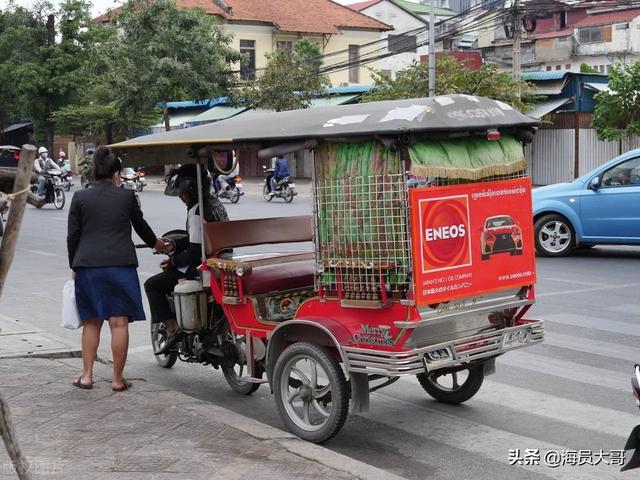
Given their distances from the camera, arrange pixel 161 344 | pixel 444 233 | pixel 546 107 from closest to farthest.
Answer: pixel 444 233, pixel 161 344, pixel 546 107

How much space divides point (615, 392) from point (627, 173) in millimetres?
7640

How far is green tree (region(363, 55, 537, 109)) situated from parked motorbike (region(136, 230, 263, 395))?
2068cm

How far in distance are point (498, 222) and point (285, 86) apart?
102ft

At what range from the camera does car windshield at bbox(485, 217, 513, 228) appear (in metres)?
5.49

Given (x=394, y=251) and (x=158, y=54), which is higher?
(x=158, y=54)

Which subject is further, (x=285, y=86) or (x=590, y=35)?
(x=590, y=35)

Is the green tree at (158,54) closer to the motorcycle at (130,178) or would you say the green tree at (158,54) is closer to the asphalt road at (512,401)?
the motorcycle at (130,178)


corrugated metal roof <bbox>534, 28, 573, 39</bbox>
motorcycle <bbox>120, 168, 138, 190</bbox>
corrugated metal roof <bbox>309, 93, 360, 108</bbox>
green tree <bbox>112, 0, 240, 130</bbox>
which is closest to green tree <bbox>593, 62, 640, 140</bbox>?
corrugated metal roof <bbox>309, 93, 360, 108</bbox>

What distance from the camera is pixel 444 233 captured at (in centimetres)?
517

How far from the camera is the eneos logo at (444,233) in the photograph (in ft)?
16.6

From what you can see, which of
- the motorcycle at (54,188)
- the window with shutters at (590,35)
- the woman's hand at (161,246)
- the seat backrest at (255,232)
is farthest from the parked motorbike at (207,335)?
the window with shutters at (590,35)

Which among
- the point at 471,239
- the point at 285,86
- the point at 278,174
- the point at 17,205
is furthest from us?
the point at 285,86

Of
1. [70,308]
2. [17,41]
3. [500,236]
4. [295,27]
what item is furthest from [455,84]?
[17,41]

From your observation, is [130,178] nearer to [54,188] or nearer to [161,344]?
[54,188]
